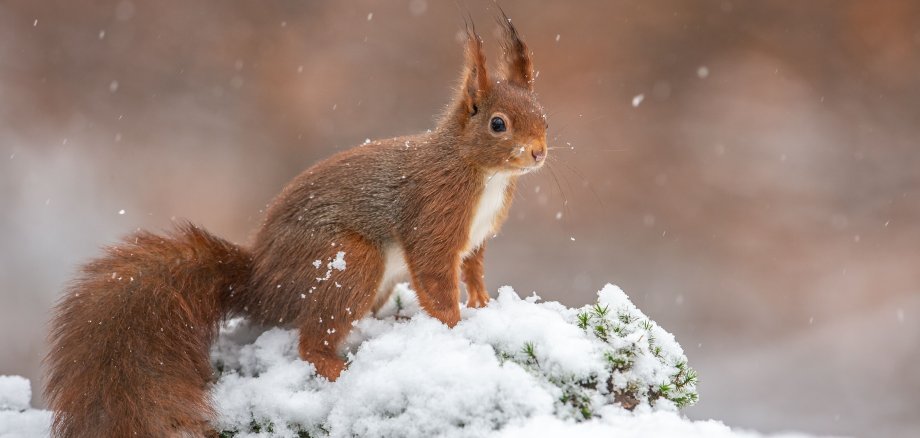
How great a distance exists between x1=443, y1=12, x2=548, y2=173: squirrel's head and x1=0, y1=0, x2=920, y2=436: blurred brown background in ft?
8.22

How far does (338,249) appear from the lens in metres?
2.23

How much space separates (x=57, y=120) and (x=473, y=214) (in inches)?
150

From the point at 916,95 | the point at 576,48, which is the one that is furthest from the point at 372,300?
the point at 916,95

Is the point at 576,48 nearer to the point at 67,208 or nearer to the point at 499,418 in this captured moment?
the point at 67,208

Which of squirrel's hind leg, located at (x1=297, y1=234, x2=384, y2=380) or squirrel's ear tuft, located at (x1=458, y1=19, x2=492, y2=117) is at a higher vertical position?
squirrel's ear tuft, located at (x1=458, y1=19, x2=492, y2=117)

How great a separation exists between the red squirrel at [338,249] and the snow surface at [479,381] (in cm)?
10

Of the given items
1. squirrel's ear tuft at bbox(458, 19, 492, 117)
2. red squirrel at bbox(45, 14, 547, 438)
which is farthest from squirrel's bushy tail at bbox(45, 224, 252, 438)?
squirrel's ear tuft at bbox(458, 19, 492, 117)

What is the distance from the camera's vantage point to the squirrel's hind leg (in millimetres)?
2205

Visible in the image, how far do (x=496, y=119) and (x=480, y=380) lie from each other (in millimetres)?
759

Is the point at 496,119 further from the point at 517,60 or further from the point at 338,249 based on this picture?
the point at 338,249

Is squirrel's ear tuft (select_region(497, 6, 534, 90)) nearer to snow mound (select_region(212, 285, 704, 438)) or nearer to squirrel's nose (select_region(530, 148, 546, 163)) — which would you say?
squirrel's nose (select_region(530, 148, 546, 163))

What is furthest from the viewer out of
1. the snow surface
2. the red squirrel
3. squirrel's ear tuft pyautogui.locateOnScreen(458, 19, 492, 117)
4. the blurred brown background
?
the blurred brown background

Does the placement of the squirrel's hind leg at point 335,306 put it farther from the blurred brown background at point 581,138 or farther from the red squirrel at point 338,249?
the blurred brown background at point 581,138

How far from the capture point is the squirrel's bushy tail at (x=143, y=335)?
73.6 inches
